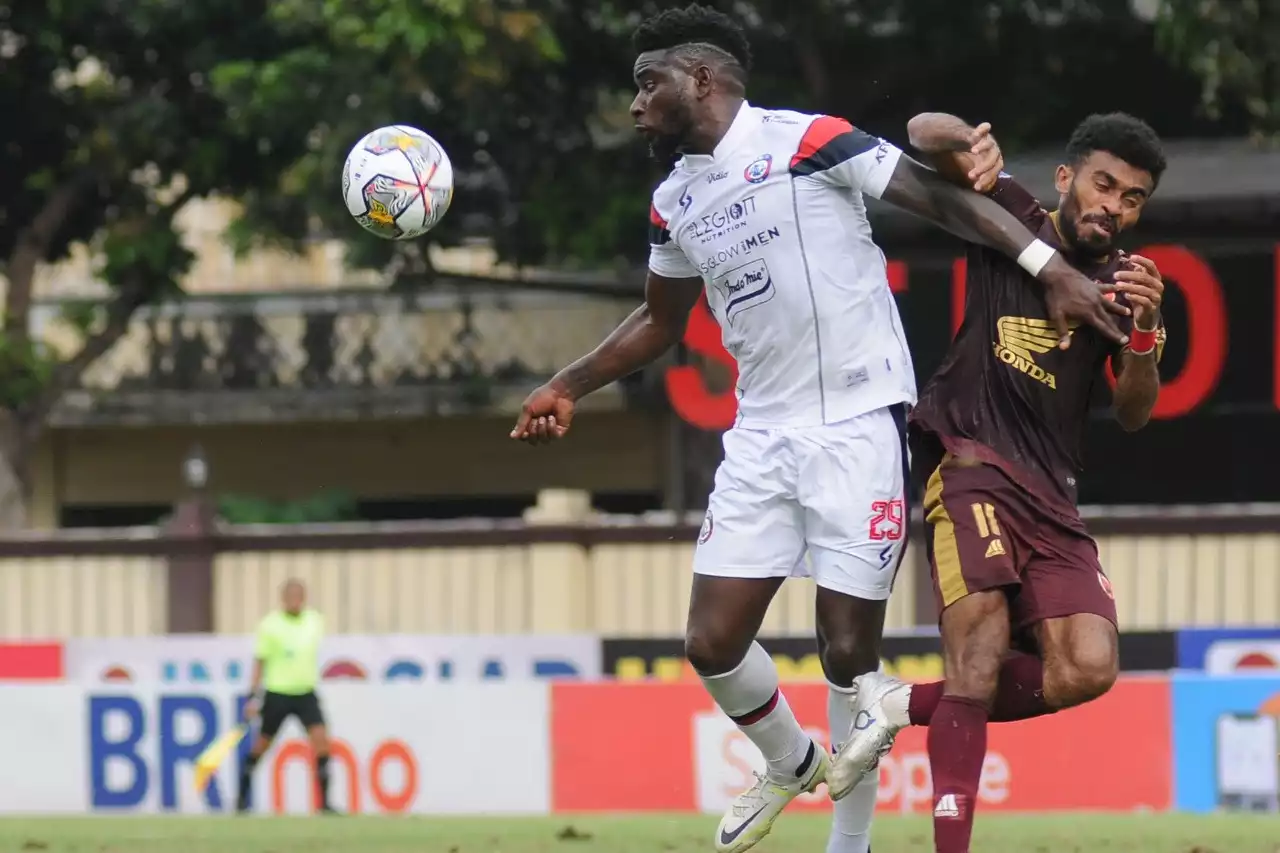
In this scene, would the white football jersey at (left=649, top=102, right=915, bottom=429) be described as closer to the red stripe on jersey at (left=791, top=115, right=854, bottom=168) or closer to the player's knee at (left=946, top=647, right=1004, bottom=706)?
the red stripe on jersey at (left=791, top=115, right=854, bottom=168)

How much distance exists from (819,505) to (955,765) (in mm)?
963

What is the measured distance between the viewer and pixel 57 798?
17.6 metres

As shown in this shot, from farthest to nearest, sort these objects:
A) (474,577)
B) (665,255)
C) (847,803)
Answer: (474,577) → (665,255) → (847,803)

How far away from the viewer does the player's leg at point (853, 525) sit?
7.21 metres

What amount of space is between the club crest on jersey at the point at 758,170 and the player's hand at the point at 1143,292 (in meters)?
1.15

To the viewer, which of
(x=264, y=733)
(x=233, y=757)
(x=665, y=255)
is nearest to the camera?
(x=665, y=255)

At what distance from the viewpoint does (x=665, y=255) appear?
775 cm

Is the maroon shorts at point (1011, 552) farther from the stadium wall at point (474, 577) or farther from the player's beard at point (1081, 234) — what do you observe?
the stadium wall at point (474, 577)

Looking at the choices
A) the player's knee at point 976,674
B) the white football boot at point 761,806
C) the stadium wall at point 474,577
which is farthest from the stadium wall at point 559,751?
the player's knee at point 976,674

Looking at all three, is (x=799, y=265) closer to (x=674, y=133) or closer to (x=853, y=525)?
(x=674, y=133)

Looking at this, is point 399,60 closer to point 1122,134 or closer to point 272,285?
point 272,285

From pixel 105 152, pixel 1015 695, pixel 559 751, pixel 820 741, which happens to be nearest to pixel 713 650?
pixel 1015 695

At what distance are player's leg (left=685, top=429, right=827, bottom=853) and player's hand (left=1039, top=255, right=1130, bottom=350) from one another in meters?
1.00

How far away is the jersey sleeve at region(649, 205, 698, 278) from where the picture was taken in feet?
25.1
